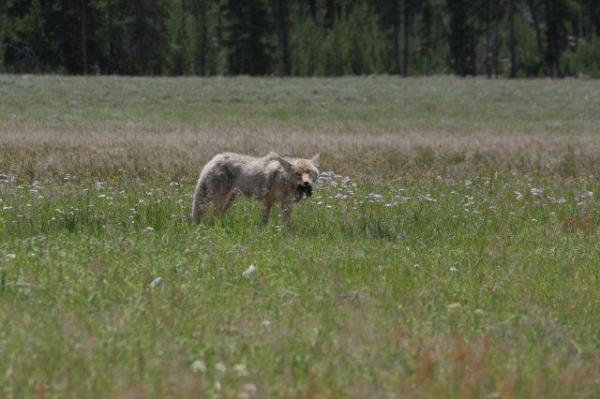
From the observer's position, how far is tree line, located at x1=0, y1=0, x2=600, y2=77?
234ft

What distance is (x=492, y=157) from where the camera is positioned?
20438mm

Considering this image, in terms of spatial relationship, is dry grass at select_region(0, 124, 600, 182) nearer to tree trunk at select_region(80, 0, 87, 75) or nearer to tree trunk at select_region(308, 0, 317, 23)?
tree trunk at select_region(80, 0, 87, 75)

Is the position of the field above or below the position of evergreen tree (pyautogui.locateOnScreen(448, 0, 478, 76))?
below

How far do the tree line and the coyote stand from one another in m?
58.8

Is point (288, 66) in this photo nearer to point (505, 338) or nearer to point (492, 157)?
point (492, 157)

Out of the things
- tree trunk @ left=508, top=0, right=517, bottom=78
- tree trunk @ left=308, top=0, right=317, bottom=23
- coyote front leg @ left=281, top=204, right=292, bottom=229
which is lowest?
coyote front leg @ left=281, top=204, right=292, bottom=229

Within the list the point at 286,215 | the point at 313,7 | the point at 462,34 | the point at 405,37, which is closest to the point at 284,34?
the point at 405,37

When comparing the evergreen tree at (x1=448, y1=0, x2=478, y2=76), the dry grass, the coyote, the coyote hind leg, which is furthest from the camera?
the evergreen tree at (x1=448, y1=0, x2=478, y2=76)

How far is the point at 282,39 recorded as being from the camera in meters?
83.2

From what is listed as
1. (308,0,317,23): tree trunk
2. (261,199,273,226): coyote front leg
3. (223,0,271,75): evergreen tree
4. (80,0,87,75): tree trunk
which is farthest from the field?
(308,0,317,23): tree trunk

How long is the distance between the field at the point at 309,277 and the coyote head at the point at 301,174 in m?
0.42

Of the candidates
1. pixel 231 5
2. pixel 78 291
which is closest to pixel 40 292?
pixel 78 291

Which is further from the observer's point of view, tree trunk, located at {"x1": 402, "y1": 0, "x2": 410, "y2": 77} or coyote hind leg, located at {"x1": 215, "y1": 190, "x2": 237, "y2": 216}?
tree trunk, located at {"x1": 402, "y1": 0, "x2": 410, "y2": 77}

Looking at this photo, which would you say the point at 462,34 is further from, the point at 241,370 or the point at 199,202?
the point at 241,370
